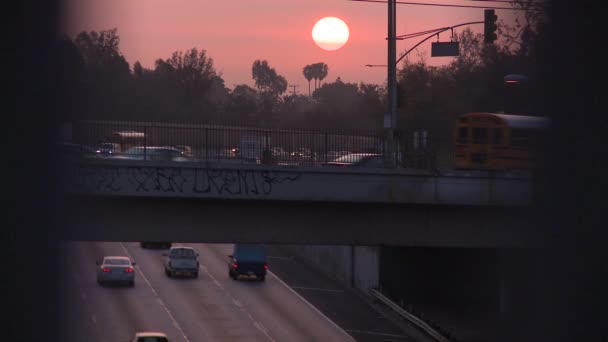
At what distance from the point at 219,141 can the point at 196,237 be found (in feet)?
4.93

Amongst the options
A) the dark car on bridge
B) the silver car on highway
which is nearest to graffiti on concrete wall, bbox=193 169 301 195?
the silver car on highway

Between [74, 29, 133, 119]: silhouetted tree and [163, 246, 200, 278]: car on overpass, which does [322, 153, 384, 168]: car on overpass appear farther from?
[163, 246, 200, 278]: car on overpass

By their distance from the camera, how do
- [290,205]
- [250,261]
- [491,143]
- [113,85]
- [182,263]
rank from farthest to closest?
[182,263], [250,261], [113,85], [491,143], [290,205]

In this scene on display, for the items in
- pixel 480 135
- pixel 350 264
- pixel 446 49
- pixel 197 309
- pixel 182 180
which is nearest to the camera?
pixel 182 180

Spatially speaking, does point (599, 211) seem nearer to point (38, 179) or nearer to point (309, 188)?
point (38, 179)

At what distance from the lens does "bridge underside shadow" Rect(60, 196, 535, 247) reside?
40.2 feet

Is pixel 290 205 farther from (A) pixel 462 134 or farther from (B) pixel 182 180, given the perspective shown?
(A) pixel 462 134

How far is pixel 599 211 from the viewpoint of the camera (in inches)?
231

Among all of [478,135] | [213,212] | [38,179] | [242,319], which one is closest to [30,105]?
[38,179]

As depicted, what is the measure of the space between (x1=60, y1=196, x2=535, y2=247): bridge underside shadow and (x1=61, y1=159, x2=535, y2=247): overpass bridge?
15 millimetres

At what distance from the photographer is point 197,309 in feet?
76.6

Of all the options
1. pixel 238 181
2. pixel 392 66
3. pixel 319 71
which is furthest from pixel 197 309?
pixel 319 71

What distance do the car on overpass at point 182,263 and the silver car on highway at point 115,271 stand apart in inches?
92.3

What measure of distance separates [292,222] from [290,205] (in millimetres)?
271
